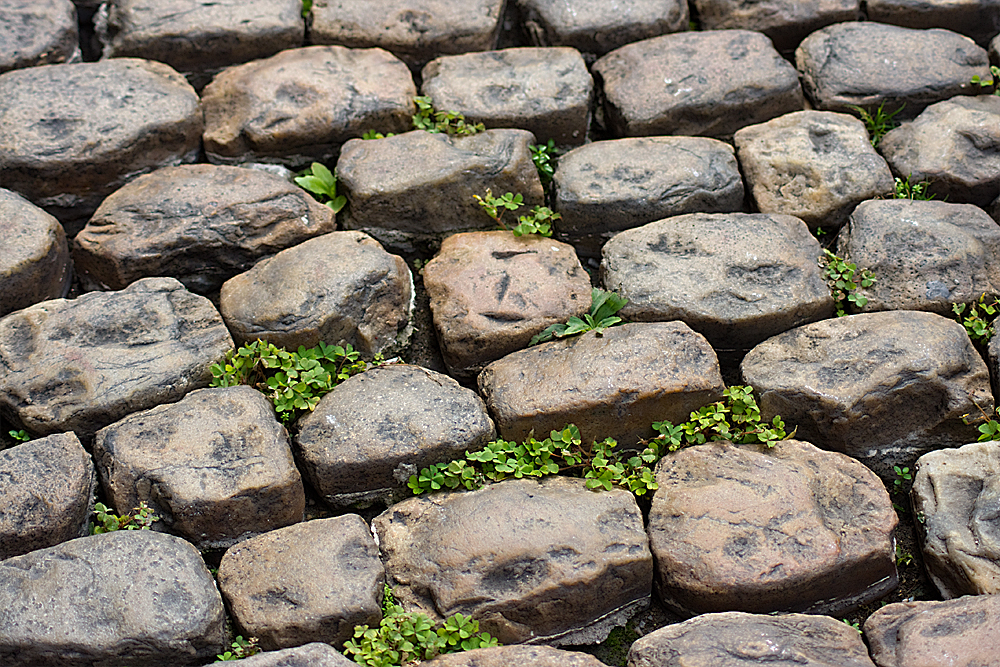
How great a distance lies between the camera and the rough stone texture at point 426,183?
3576mm

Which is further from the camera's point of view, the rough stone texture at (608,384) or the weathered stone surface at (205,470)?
the rough stone texture at (608,384)

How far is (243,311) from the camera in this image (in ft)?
10.8

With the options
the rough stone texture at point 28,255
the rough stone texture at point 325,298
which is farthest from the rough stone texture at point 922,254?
the rough stone texture at point 28,255

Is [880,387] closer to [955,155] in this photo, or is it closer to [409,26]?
[955,155]

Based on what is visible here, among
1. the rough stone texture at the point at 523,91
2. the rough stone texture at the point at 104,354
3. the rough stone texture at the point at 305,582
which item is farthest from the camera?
the rough stone texture at the point at 523,91

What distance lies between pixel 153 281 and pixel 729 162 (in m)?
2.38

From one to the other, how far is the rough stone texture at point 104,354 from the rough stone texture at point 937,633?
2400 mm

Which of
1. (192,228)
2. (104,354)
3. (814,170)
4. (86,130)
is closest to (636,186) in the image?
(814,170)

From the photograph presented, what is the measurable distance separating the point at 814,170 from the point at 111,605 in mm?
3107

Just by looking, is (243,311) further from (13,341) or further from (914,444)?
(914,444)

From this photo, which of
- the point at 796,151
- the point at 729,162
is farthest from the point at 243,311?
the point at 796,151

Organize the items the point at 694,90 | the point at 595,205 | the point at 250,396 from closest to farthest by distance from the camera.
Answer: the point at 250,396 < the point at 595,205 < the point at 694,90

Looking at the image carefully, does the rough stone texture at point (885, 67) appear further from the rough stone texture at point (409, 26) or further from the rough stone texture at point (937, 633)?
the rough stone texture at point (937, 633)

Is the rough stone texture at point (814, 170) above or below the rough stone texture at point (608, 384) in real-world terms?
above
